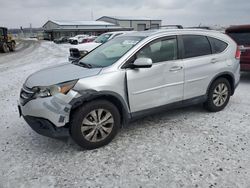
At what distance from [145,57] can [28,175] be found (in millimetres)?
2337

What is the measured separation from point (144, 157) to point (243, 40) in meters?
5.57

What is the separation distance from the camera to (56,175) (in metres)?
2.82

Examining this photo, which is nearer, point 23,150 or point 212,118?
point 23,150

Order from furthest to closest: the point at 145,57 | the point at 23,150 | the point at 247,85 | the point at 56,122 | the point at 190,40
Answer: the point at 247,85
the point at 190,40
the point at 145,57
the point at 23,150
the point at 56,122

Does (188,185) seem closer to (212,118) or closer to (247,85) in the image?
(212,118)

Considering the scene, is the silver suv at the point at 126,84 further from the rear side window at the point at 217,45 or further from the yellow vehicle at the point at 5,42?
the yellow vehicle at the point at 5,42

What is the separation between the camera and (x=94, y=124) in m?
3.28

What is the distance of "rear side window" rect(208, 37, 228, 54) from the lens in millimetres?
4484

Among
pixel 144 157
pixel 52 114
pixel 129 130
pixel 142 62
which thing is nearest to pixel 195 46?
pixel 142 62

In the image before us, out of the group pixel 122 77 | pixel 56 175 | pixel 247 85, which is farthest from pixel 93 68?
pixel 247 85

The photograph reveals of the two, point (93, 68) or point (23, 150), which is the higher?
point (93, 68)

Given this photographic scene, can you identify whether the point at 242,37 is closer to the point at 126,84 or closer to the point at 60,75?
the point at 126,84

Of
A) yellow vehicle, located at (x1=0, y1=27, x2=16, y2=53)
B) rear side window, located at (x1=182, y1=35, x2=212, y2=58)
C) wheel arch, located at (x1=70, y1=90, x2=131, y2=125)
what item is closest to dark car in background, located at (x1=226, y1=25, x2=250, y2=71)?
rear side window, located at (x1=182, y1=35, x2=212, y2=58)

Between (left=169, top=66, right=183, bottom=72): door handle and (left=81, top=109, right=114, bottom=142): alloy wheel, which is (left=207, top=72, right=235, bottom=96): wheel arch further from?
(left=81, top=109, right=114, bottom=142): alloy wheel
